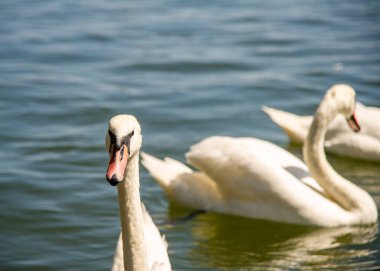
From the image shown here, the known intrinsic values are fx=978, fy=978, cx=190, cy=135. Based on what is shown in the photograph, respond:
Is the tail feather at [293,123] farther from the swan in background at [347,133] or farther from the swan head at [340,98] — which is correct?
the swan head at [340,98]

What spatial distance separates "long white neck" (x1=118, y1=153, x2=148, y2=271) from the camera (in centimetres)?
516

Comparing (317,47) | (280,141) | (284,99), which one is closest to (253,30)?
(317,47)

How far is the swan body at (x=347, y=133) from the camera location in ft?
32.4

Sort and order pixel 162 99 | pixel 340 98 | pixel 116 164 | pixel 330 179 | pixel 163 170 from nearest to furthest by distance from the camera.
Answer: pixel 116 164 → pixel 330 179 → pixel 340 98 → pixel 163 170 → pixel 162 99

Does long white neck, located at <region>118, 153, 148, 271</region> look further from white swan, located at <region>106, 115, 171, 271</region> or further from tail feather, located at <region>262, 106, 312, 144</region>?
tail feather, located at <region>262, 106, 312, 144</region>

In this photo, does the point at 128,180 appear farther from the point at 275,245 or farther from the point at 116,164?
the point at 275,245

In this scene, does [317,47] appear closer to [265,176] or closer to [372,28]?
[372,28]

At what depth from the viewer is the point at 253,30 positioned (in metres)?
16.0

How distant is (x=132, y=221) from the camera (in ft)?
17.2

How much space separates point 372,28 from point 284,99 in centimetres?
475

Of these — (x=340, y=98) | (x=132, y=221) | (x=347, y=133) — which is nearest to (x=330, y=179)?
(x=340, y=98)

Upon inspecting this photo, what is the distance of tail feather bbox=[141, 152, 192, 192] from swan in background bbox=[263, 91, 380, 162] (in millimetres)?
1522

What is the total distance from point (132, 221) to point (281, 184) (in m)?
3.01

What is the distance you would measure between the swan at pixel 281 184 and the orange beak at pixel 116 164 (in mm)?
3301
